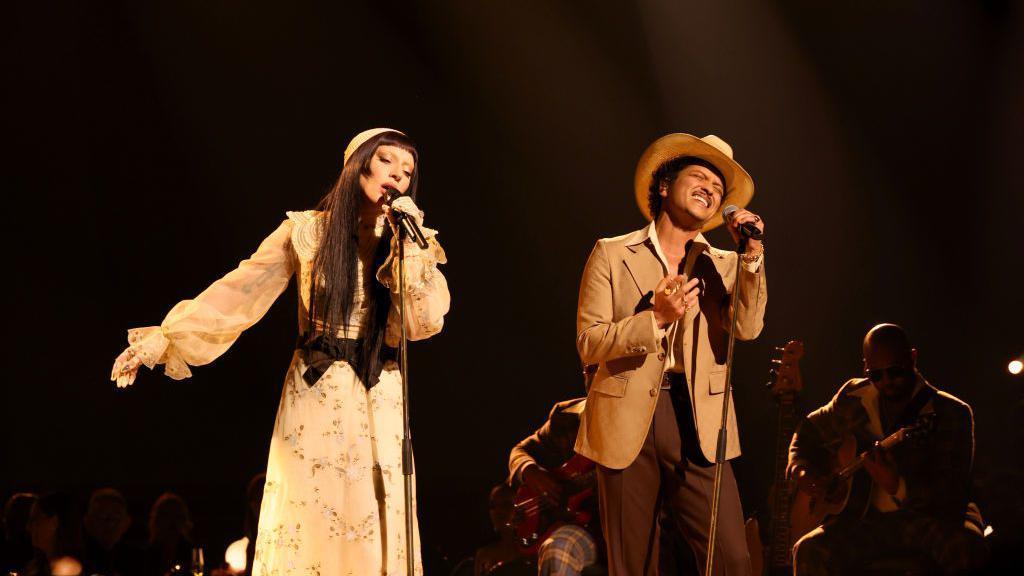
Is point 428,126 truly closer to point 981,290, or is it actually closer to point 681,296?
point 981,290

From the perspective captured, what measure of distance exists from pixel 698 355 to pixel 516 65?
3702mm

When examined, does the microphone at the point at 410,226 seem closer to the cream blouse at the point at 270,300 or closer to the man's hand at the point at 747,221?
the cream blouse at the point at 270,300

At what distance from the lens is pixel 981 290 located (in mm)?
5586

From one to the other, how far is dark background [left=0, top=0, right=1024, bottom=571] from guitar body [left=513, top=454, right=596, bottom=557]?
146 centimetres

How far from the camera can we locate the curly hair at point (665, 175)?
11.1 feet

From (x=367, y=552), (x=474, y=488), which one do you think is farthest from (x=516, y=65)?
(x=367, y=552)

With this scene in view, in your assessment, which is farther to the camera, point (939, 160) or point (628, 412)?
point (939, 160)

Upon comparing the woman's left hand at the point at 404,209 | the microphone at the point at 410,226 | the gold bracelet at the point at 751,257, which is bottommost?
the gold bracelet at the point at 751,257

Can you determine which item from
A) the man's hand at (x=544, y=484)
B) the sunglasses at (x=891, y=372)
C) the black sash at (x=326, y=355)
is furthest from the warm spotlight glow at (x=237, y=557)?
the sunglasses at (x=891, y=372)

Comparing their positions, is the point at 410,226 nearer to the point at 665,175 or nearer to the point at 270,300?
the point at 270,300

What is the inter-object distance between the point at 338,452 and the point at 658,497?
1.01 meters

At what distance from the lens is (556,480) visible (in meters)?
4.51

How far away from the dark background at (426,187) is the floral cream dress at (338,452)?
338cm

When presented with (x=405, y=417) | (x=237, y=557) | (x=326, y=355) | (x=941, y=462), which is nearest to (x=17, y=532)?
(x=237, y=557)
